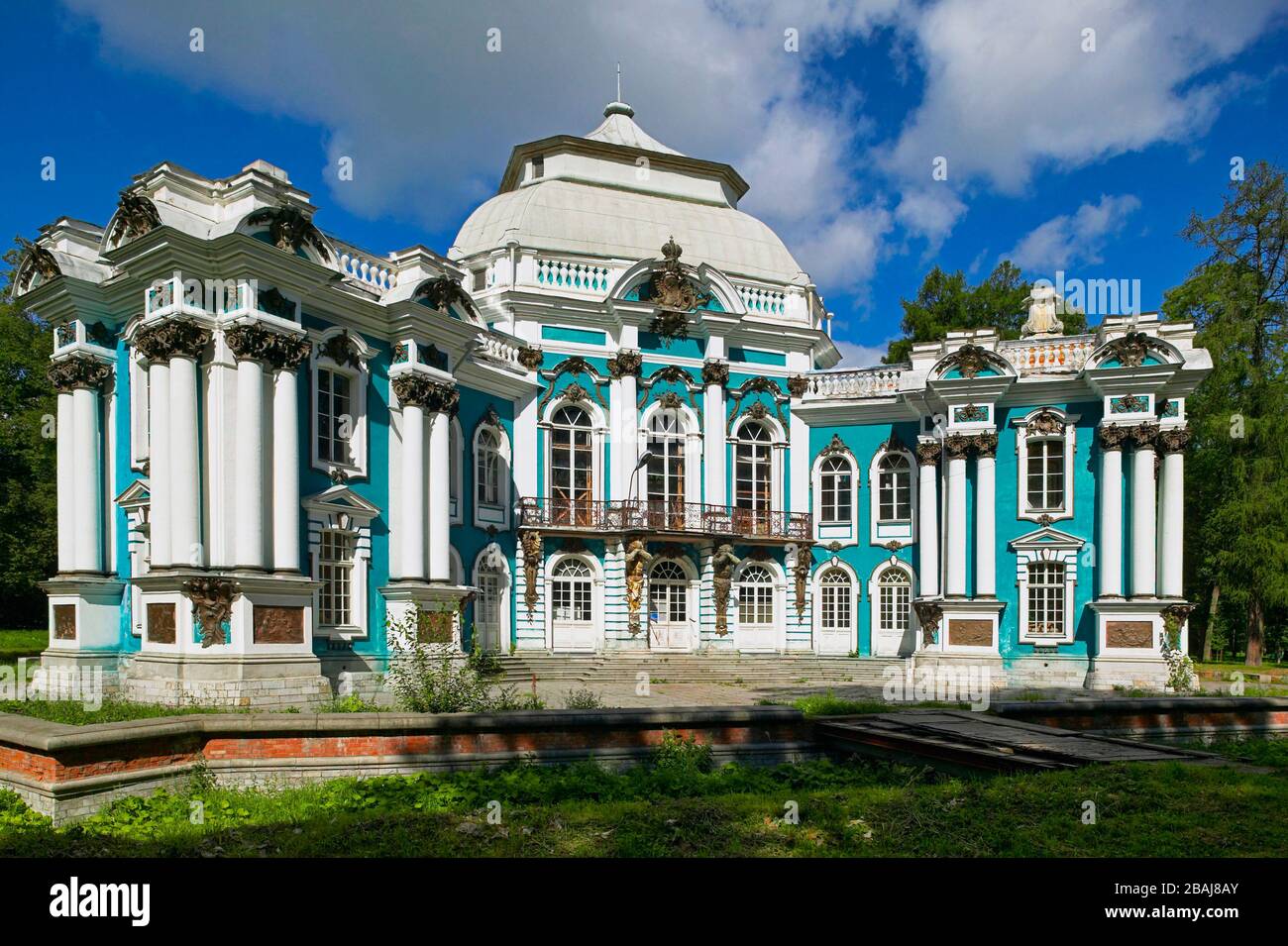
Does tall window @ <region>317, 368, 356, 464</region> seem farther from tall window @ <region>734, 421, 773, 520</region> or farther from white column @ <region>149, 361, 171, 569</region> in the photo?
tall window @ <region>734, 421, 773, 520</region>

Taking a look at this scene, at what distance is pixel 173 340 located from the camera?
14.3 m

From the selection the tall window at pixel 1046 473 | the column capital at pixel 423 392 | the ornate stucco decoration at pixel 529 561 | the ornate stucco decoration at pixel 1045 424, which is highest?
the column capital at pixel 423 392

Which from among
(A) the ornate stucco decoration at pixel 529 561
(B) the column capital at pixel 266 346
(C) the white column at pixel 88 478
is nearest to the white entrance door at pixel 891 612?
(A) the ornate stucco decoration at pixel 529 561

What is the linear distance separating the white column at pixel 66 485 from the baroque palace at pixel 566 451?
0.06 metres

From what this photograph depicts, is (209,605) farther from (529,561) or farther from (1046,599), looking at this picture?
(1046,599)

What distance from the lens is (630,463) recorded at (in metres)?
24.5

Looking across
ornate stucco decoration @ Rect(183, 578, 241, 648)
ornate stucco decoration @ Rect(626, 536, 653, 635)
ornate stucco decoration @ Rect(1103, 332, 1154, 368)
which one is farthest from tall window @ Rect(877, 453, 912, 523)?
ornate stucco decoration @ Rect(183, 578, 241, 648)

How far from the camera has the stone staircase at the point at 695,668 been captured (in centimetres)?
2117

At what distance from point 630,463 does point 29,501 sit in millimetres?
17756

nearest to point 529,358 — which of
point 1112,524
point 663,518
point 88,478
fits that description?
point 663,518

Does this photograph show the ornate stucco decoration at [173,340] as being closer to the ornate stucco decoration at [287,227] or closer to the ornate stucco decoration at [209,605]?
the ornate stucco decoration at [287,227]

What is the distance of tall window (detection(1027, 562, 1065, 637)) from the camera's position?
2227cm
